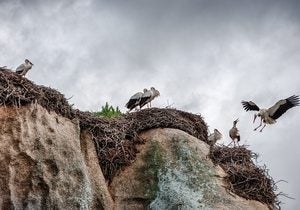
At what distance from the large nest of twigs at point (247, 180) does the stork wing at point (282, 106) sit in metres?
3.03

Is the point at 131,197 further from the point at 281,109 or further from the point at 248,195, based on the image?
the point at 281,109

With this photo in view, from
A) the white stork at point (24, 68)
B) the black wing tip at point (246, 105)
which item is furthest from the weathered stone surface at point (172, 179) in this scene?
the black wing tip at point (246, 105)

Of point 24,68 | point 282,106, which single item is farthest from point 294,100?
point 24,68

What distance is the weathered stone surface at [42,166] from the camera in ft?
38.7

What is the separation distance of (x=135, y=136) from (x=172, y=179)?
4.84ft

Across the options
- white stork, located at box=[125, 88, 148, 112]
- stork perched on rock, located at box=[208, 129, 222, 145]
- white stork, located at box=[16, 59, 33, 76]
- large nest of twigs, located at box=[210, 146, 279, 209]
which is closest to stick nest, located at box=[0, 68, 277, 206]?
large nest of twigs, located at box=[210, 146, 279, 209]

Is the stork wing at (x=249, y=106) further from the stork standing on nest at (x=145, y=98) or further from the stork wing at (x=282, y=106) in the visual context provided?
the stork standing on nest at (x=145, y=98)

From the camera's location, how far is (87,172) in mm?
13039

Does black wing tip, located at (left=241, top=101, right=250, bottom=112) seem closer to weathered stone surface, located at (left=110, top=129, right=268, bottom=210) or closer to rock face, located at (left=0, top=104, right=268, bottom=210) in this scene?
rock face, located at (left=0, top=104, right=268, bottom=210)

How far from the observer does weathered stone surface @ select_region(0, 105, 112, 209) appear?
38.7 feet

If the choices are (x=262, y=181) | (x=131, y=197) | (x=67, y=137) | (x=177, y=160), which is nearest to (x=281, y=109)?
(x=262, y=181)

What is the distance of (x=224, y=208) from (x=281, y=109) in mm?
5562

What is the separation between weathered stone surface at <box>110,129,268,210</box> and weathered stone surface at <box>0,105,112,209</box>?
812mm

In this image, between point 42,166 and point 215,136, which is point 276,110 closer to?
point 215,136
